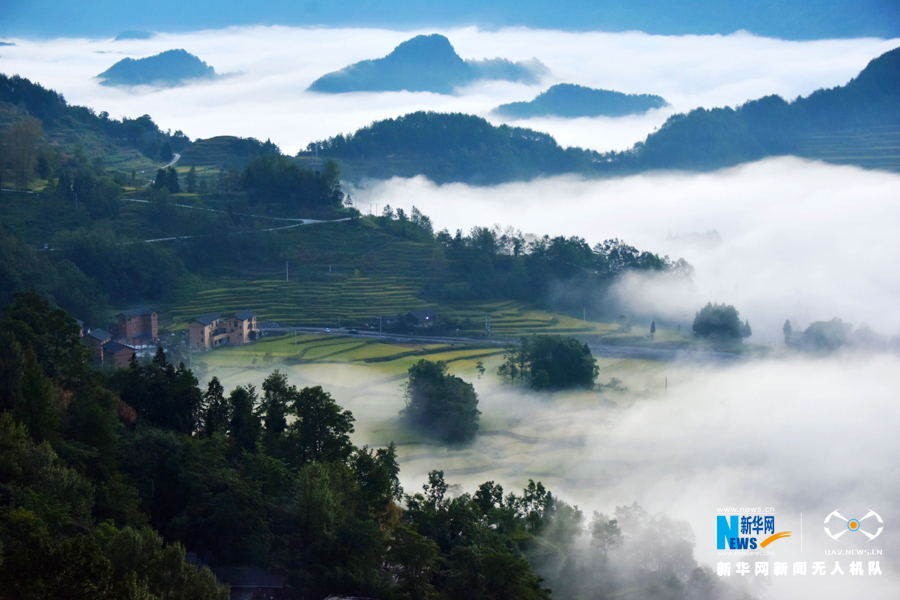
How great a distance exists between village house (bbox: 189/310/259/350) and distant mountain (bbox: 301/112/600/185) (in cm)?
2734

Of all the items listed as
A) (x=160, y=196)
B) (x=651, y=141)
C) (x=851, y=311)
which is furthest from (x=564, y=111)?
(x=160, y=196)

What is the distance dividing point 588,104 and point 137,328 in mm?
80273

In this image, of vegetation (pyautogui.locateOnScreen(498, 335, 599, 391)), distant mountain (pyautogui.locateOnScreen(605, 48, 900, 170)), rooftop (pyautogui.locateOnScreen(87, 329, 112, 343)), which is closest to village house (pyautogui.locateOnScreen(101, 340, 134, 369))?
rooftop (pyautogui.locateOnScreen(87, 329, 112, 343))

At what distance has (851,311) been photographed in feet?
122

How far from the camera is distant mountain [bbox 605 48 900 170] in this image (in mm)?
59750

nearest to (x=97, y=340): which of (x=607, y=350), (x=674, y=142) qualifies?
(x=607, y=350)

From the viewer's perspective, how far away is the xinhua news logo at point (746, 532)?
14.2 metres

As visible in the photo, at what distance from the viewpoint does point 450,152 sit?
61781mm

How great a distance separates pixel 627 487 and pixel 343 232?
19.6 metres

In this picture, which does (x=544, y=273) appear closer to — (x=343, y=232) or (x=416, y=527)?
(x=343, y=232)

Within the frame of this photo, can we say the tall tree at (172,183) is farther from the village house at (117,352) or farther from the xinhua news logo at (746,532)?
the xinhua news logo at (746,532)

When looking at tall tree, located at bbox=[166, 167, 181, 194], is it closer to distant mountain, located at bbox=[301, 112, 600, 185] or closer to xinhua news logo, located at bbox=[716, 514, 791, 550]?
distant mountain, located at bbox=[301, 112, 600, 185]

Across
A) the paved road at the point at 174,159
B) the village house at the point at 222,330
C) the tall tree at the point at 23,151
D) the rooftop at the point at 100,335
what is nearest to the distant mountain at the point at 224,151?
the paved road at the point at 174,159

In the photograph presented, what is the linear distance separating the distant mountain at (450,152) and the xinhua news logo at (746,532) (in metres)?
40.1
